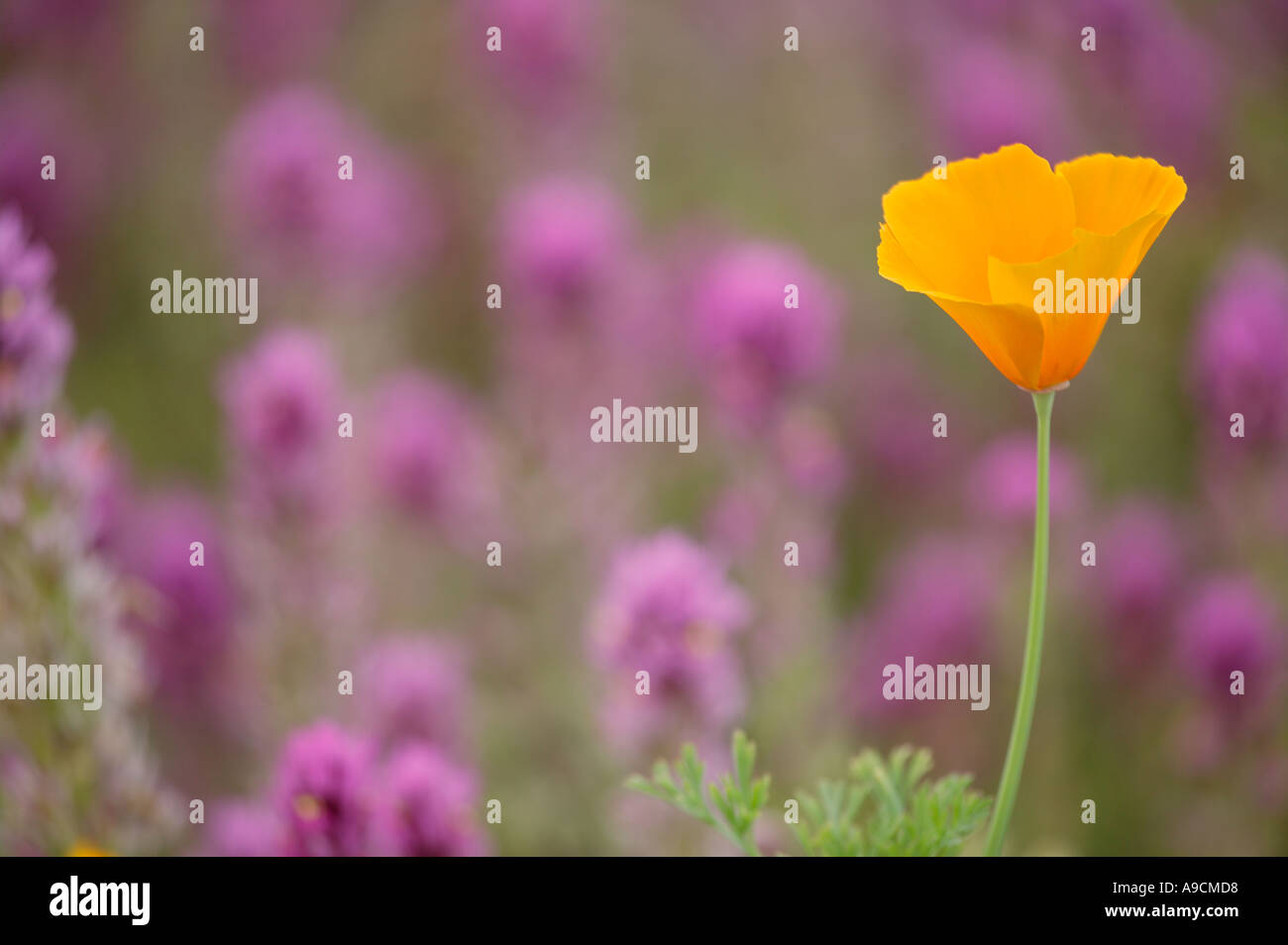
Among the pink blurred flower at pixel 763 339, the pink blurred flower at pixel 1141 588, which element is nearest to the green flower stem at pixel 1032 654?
the pink blurred flower at pixel 763 339

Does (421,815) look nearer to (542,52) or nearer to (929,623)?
(929,623)

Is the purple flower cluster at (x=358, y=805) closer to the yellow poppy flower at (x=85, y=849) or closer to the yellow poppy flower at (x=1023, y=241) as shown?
the yellow poppy flower at (x=85, y=849)

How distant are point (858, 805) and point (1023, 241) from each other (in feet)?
2.10

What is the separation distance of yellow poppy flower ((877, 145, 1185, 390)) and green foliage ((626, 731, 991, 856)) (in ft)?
1.49

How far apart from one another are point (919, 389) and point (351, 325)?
1947 millimetres

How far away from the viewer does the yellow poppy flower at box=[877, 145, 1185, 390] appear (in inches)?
39.8

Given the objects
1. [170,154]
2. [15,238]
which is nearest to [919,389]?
[15,238]

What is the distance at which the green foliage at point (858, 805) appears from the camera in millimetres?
1166

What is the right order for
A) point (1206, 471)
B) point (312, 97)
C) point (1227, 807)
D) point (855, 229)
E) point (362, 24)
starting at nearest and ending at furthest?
point (1227, 807), point (1206, 471), point (312, 97), point (855, 229), point (362, 24)

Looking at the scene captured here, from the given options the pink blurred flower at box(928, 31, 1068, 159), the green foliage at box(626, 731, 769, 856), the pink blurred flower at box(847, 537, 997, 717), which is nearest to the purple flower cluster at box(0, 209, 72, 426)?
the green foliage at box(626, 731, 769, 856)

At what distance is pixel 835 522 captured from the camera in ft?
12.1

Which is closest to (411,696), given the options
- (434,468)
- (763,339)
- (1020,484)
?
(434,468)

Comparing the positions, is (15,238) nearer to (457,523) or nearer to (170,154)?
(457,523)

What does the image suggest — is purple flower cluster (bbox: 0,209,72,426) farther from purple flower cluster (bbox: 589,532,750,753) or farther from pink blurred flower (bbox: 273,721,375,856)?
purple flower cluster (bbox: 589,532,750,753)
